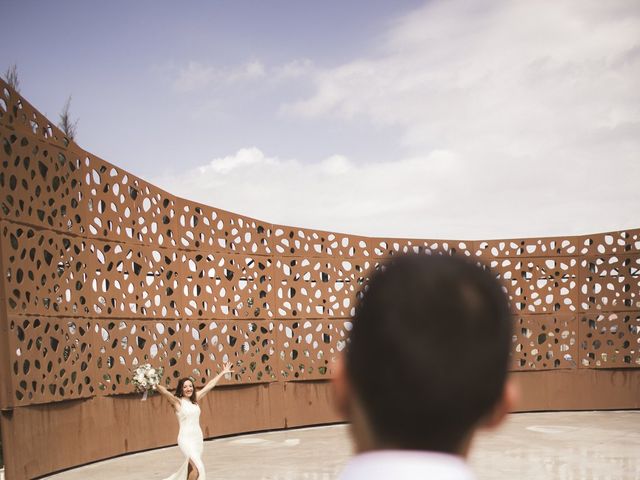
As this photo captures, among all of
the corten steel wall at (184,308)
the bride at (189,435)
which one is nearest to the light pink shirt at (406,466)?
the corten steel wall at (184,308)

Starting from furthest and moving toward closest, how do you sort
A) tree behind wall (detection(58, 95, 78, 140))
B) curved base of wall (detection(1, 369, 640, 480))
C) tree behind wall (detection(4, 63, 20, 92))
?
tree behind wall (detection(58, 95, 78, 140)) < tree behind wall (detection(4, 63, 20, 92)) < curved base of wall (detection(1, 369, 640, 480))

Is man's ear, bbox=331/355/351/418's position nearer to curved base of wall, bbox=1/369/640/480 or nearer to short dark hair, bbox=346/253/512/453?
short dark hair, bbox=346/253/512/453

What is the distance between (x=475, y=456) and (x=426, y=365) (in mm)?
12383

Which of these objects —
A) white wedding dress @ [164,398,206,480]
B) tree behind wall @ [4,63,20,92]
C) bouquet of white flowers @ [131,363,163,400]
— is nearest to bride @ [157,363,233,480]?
white wedding dress @ [164,398,206,480]

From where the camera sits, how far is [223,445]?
48.1 feet

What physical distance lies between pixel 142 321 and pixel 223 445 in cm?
276

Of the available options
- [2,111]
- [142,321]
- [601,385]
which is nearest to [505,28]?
[601,385]

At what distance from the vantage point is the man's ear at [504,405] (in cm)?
98

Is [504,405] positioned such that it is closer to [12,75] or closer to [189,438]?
[189,438]

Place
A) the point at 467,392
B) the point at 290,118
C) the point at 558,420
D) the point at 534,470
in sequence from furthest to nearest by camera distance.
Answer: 1. the point at 290,118
2. the point at 558,420
3. the point at 534,470
4. the point at 467,392

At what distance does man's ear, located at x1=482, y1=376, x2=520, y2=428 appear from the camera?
98 centimetres

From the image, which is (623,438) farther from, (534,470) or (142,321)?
(142,321)

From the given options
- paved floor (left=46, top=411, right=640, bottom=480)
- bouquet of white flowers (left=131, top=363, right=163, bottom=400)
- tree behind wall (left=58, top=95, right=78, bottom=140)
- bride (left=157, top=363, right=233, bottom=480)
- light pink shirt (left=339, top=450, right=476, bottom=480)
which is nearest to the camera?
light pink shirt (left=339, top=450, right=476, bottom=480)

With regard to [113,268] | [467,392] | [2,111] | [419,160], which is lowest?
[467,392]
